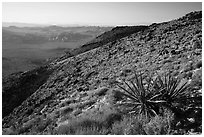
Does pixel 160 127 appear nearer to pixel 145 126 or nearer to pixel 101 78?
pixel 145 126

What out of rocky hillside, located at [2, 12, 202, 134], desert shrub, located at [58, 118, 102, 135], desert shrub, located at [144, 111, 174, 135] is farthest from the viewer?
rocky hillside, located at [2, 12, 202, 134]

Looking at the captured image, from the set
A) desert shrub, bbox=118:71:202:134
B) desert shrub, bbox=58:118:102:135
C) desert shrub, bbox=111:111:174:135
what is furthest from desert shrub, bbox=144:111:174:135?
desert shrub, bbox=58:118:102:135

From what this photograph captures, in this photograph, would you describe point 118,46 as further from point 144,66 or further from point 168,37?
point 144,66

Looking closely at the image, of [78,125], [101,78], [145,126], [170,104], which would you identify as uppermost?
[170,104]

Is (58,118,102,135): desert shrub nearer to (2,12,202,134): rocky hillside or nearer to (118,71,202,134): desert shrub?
(2,12,202,134): rocky hillside

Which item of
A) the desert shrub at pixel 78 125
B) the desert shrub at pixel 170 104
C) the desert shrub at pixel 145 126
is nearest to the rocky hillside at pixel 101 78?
the desert shrub at pixel 78 125

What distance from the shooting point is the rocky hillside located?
1133cm

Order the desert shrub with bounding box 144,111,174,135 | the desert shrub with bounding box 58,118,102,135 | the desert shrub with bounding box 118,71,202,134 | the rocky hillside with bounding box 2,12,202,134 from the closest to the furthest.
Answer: the desert shrub with bounding box 144,111,174,135
the desert shrub with bounding box 118,71,202,134
the desert shrub with bounding box 58,118,102,135
the rocky hillside with bounding box 2,12,202,134

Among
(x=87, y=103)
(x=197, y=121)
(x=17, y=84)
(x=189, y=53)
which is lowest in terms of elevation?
(x=17, y=84)

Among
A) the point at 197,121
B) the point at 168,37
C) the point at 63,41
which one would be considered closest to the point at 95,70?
the point at 168,37

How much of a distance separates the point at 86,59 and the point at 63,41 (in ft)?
578

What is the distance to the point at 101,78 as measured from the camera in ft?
55.1

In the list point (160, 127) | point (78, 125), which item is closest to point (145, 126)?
point (160, 127)

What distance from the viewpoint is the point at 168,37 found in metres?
21.5
